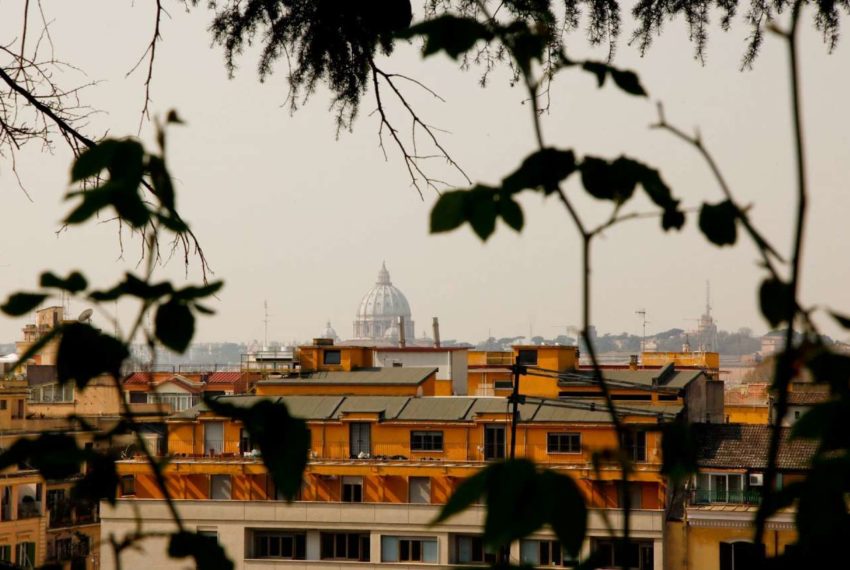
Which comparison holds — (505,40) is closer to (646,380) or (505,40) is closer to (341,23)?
(341,23)

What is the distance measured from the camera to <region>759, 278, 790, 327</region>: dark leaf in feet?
2.43

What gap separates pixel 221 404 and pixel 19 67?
1.42m

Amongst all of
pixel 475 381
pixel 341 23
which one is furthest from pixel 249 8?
pixel 475 381

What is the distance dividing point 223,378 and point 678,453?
28.9 meters

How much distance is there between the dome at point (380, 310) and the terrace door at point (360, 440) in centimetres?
7700

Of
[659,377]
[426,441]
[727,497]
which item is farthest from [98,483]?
[659,377]

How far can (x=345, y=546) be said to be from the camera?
18.3 m

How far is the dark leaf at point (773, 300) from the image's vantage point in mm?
742

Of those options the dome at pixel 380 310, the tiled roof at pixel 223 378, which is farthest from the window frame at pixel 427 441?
the dome at pixel 380 310

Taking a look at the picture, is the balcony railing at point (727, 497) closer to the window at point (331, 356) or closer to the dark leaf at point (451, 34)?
the window at point (331, 356)

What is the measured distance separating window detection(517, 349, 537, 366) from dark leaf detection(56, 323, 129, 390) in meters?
22.0

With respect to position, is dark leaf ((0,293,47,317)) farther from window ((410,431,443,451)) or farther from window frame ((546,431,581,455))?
window ((410,431,443,451))

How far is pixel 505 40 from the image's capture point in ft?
2.29

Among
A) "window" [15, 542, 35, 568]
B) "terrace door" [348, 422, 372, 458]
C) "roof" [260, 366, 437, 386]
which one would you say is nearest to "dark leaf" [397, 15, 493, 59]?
"terrace door" [348, 422, 372, 458]
